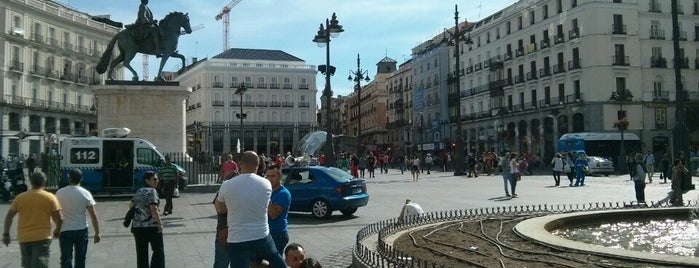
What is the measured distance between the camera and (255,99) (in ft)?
328

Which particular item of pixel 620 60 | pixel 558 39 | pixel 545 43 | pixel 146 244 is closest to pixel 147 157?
pixel 146 244

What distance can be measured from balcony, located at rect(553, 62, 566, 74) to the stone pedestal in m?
43.9

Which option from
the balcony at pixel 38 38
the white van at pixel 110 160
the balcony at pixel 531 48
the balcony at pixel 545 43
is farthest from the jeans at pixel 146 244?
the balcony at pixel 38 38

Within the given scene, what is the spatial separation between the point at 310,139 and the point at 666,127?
Answer: 1325 inches

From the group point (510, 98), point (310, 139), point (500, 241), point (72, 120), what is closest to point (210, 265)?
point (500, 241)

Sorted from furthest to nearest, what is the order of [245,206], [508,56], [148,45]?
[508,56] → [148,45] → [245,206]

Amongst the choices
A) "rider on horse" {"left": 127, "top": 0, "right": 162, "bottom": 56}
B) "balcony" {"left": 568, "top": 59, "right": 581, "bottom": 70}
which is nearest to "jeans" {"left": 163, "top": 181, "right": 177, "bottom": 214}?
"rider on horse" {"left": 127, "top": 0, "right": 162, "bottom": 56}

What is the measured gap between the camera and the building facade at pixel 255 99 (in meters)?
97.2

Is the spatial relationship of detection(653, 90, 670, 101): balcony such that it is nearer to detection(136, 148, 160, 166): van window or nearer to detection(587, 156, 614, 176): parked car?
detection(587, 156, 614, 176): parked car

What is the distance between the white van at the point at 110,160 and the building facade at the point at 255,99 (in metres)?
73.7

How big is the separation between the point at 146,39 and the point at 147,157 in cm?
592

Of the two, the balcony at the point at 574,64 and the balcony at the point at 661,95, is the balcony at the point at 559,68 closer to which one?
the balcony at the point at 574,64

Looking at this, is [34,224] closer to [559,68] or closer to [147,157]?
[147,157]

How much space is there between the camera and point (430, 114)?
87.4 metres
